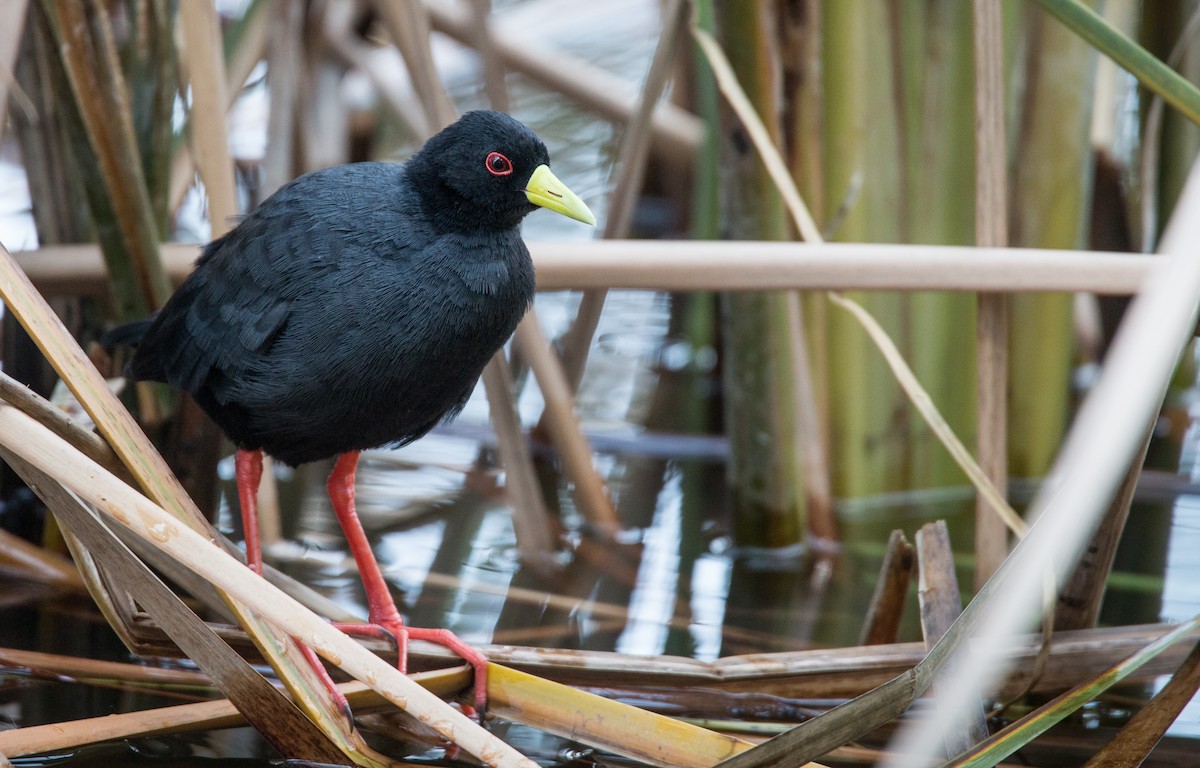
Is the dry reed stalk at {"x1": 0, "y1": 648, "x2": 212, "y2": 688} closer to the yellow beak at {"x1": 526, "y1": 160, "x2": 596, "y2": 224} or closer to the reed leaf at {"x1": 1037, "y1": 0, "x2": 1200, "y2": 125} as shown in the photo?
the yellow beak at {"x1": 526, "y1": 160, "x2": 596, "y2": 224}

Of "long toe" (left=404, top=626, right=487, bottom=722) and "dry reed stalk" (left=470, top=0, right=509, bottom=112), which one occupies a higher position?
"dry reed stalk" (left=470, top=0, right=509, bottom=112)

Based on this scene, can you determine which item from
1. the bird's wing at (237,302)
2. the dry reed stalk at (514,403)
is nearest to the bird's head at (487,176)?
the bird's wing at (237,302)

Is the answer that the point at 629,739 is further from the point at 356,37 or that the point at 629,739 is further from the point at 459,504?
the point at 356,37

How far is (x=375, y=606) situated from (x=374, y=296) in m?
0.74

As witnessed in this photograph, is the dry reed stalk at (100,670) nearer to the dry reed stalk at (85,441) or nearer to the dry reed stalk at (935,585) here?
the dry reed stalk at (85,441)

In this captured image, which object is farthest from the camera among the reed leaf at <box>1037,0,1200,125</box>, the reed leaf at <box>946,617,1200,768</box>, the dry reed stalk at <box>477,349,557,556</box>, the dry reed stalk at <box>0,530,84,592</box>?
the dry reed stalk at <box>477,349,557,556</box>

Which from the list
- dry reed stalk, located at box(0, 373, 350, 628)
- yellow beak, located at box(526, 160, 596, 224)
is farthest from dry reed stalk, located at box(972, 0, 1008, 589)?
dry reed stalk, located at box(0, 373, 350, 628)

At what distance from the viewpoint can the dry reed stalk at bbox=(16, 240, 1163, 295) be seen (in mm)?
2305

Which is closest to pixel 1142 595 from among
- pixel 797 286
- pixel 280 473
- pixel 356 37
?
pixel 797 286

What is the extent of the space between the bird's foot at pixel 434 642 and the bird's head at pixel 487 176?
0.72 m

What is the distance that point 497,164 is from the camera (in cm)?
202

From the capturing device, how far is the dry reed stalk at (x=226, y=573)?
1.47m

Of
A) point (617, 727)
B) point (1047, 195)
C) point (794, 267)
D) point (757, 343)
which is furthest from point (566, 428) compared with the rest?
point (1047, 195)

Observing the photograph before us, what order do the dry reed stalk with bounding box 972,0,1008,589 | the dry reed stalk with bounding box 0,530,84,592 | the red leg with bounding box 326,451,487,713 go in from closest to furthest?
1. the red leg with bounding box 326,451,487,713
2. the dry reed stalk with bounding box 972,0,1008,589
3. the dry reed stalk with bounding box 0,530,84,592
